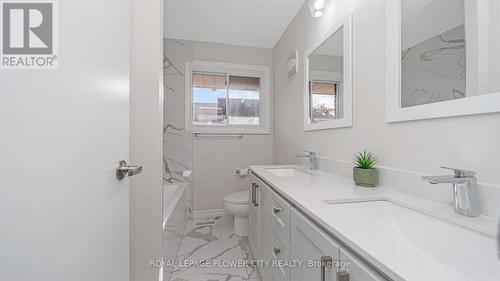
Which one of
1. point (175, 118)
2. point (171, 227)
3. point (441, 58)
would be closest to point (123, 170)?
point (171, 227)

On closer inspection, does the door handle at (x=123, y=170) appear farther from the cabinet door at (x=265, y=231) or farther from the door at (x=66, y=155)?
the cabinet door at (x=265, y=231)

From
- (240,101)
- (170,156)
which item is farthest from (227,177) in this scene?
(240,101)

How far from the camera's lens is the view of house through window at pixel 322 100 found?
154cm

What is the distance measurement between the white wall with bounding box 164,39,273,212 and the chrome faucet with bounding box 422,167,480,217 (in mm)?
2286

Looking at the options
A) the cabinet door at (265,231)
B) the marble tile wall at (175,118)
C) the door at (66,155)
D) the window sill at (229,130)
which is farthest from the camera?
the window sill at (229,130)

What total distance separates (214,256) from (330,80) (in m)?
1.77

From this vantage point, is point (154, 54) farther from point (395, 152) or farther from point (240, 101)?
point (240, 101)

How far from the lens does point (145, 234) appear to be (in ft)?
3.36

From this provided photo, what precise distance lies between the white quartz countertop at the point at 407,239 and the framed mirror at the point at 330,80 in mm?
676

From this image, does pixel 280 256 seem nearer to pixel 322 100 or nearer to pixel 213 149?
pixel 322 100

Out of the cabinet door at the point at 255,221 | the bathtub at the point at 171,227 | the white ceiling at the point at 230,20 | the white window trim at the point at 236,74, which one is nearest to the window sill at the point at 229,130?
the white window trim at the point at 236,74

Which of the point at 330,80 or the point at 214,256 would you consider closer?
the point at 330,80

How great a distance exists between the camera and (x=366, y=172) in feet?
3.45

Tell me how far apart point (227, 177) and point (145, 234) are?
1.78m
